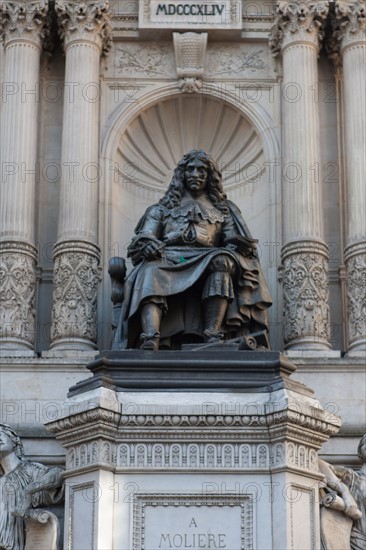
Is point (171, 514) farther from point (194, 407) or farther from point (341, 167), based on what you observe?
point (341, 167)

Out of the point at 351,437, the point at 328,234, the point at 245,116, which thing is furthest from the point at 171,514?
the point at 245,116

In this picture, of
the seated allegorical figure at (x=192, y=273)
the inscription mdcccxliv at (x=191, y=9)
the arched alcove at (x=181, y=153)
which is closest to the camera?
the seated allegorical figure at (x=192, y=273)

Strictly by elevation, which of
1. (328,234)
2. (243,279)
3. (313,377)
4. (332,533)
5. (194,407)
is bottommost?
(332,533)

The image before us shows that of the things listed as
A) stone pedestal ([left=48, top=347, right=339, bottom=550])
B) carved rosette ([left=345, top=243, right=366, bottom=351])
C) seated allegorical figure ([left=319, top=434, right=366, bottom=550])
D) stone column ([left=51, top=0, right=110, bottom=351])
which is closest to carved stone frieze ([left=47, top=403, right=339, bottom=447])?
stone pedestal ([left=48, top=347, right=339, bottom=550])

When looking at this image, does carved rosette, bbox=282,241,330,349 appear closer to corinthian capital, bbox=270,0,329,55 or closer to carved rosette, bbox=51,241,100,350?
carved rosette, bbox=51,241,100,350

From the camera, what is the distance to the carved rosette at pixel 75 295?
16.9 meters

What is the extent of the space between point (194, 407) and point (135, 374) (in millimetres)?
809

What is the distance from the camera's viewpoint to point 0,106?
1811 cm

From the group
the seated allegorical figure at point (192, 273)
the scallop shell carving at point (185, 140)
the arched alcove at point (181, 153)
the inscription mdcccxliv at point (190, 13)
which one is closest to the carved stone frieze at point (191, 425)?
the seated allegorical figure at point (192, 273)

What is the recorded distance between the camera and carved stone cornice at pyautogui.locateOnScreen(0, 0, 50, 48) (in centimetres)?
1822

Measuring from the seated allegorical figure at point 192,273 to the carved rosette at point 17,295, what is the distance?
1.63 metres

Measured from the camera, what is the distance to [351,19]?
18312 mm

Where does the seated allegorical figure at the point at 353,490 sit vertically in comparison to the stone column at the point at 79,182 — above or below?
below

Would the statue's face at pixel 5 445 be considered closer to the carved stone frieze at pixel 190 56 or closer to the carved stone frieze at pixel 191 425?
the carved stone frieze at pixel 191 425
